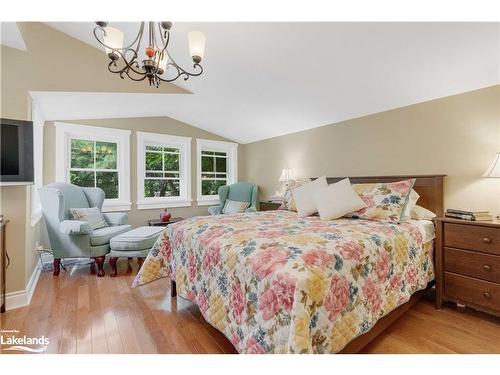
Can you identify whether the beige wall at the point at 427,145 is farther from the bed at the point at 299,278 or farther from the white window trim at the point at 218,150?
the white window trim at the point at 218,150

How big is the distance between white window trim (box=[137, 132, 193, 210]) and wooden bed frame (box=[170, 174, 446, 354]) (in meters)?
2.42

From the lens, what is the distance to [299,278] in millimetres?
1038

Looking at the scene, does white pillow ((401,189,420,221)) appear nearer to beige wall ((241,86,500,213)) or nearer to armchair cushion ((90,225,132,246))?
beige wall ((241,86,500,213))

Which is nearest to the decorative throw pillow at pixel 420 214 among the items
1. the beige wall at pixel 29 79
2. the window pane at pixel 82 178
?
the beige wall at pixel 29 79

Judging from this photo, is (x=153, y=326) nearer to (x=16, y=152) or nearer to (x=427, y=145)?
(x=16, y=152)

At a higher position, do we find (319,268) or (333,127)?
(333,127)

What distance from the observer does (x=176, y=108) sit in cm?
400

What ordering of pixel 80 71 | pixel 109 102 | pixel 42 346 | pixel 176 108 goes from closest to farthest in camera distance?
pixel 42 346 → pixel 80 71 → pixel 109 102 → pixel 176 108

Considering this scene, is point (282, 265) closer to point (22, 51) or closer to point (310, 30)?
point (310, 30)

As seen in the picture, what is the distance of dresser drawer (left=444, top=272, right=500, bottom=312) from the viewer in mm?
1763

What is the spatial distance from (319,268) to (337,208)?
1284mm

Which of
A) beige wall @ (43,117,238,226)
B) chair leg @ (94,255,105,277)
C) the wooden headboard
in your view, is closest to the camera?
the wooden headboard

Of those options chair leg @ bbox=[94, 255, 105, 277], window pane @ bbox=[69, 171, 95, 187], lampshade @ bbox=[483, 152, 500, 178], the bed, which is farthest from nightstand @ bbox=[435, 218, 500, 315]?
window pane @ bbox=[69, 171, 95, 187]
